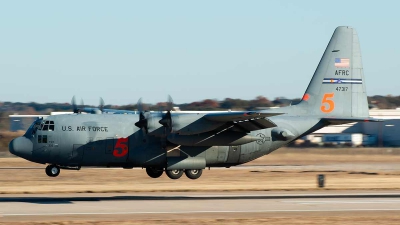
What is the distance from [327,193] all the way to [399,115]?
7374 cm

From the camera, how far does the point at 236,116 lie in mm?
26453

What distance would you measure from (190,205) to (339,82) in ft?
37.5

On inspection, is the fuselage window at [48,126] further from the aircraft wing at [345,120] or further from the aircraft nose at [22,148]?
the aircraft wing at [345,120]

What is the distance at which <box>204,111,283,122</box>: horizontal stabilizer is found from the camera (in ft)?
85.6

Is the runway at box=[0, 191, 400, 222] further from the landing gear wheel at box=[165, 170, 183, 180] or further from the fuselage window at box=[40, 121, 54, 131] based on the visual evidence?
the fuselage window at box=[40, 121, 54, 131]

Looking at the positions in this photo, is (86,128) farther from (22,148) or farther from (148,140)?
(22,148)

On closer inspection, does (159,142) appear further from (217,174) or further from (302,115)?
(217,174)

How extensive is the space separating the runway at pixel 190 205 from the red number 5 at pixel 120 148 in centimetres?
201

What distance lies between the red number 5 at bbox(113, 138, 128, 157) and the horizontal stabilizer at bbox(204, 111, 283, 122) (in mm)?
4006

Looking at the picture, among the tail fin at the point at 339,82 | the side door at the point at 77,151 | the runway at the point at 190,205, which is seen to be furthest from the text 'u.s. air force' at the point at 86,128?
the tail fin at the point at 339,82

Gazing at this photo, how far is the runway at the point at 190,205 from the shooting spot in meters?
22.3

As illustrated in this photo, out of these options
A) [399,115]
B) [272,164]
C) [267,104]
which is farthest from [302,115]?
[267,104]

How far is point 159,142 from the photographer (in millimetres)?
28516

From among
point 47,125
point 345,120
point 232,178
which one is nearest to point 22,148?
point 47,125
